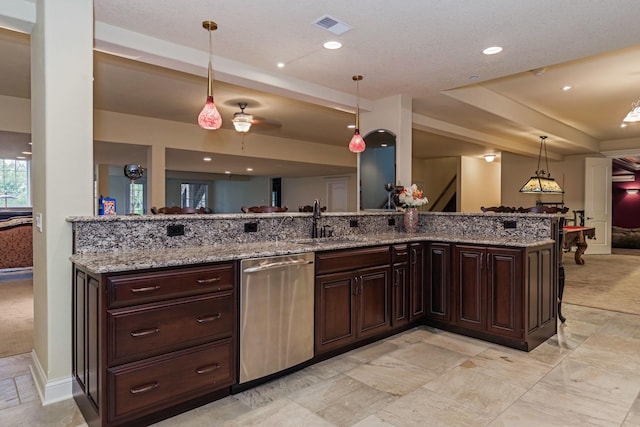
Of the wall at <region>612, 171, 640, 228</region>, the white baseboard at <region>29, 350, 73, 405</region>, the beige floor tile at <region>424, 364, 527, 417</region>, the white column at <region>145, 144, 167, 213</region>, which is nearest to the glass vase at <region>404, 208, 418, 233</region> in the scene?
the beige floor tile at <region>424, 364, 527, 417</region>

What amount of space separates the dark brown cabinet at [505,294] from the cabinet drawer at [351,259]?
0.75m

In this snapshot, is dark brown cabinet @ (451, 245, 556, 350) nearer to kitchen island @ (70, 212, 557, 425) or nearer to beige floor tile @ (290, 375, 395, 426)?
kitchen island @ (70, 212, 557, 425)

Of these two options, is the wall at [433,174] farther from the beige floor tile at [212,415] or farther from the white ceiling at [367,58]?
the beige floor tile at [212,415]

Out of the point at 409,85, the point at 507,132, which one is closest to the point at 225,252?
the point at 409,85

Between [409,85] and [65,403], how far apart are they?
13.8 ft

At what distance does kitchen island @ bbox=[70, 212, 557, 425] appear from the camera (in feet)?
6.68

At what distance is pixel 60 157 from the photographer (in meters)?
2.43

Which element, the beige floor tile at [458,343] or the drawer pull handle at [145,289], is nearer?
the drawer pull handle at [145,289]

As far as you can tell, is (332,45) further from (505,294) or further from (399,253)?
(505,294)

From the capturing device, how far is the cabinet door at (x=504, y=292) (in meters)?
3.21

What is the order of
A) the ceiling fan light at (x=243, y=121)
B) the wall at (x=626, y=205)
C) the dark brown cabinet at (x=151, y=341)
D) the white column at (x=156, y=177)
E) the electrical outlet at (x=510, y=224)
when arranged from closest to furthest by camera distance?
1. the dark brown cabinet at (x=151, y=341)
2. the electrical outlet at (x=510, y=224)
3. the ceiling fan light at (x=243, y=121)
4. the white column at (x=156, y=177)
5. the wall at (x=626, y=205)

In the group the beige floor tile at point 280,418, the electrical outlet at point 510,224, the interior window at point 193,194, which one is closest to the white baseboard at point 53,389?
the beige floor tile at point 280,418

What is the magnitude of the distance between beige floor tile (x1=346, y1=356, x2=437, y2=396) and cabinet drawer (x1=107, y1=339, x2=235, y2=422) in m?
0.95

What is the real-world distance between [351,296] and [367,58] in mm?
2191
